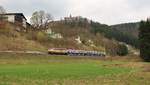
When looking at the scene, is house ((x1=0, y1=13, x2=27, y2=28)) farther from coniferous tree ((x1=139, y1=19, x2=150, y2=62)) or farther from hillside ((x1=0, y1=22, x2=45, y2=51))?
coniferous tree ((x1=139, y1=19, x2=150, y2=62))

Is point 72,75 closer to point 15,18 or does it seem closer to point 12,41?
point 12,41

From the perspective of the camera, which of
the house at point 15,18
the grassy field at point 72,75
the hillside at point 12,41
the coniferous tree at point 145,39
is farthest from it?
the house at point 15,18

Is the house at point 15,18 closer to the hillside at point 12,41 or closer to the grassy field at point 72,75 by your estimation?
the hillside at point 12,41

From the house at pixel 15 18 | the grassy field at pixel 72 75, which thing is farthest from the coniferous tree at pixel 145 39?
the house at pixel 15 18

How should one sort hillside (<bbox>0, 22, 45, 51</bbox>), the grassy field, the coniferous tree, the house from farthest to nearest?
the house
hillside (<bbox>0, 22, 45, 51</bbox>)
the coniferous tree
the grassy field

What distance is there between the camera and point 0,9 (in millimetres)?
148875

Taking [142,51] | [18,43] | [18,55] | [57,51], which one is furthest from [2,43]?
[142,51]

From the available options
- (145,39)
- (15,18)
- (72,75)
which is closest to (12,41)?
(145,39)

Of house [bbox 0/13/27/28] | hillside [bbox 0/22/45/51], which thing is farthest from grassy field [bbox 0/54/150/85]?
house [bbox 0/13/27/28]

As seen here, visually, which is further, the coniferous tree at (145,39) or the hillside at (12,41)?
the hillside at (12,41)

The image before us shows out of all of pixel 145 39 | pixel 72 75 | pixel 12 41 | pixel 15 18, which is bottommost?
pixel 72 75

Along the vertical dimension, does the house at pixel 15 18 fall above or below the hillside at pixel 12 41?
above

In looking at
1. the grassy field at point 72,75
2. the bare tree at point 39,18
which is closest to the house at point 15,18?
the bare tree at point 39,18

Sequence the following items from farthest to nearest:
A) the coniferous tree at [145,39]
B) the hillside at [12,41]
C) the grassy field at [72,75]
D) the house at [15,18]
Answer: the house at [15,18] < the hillside at [12,41] < the coniferous tree at [145,39] < the grassy field at [72,75]
